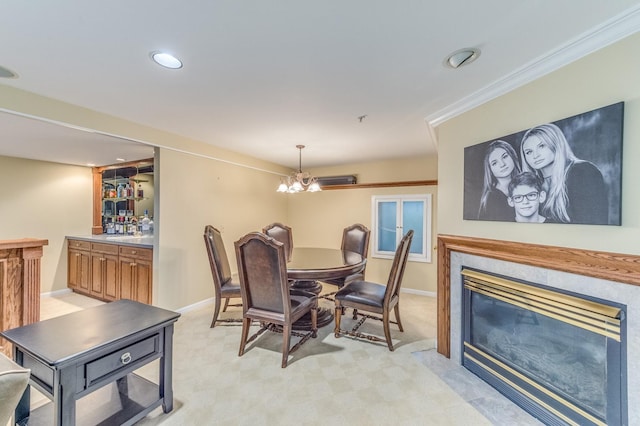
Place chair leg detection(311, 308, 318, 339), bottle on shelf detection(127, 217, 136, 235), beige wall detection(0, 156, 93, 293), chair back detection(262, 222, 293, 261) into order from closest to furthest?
1. chair leg detection(311, 308, 318, 339)
2. beige wall detection(0, 156, 93, 293)
3. chair back detection(262, 222, 293, 261)
4. bottle on shelf detection(127, 217, 136, 235)

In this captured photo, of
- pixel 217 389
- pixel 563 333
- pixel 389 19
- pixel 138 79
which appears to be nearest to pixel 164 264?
pixel 217 389

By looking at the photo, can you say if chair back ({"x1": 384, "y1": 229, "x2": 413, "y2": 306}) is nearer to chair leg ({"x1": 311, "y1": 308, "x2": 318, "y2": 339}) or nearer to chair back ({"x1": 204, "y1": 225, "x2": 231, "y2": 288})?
chair leg ({"x1": 311, "y1": 308, "x2": 318, "y2": 339})

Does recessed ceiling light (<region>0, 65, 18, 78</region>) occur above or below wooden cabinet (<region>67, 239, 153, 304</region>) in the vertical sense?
above

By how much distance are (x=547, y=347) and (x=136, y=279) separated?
4.21 metres

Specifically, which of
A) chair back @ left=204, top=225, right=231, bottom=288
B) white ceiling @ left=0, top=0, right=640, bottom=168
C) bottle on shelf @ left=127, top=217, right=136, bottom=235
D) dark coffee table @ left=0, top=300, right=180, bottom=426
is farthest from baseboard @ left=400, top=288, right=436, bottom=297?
bottle on shelf @ left=127, top=217, right=136, bottom=235

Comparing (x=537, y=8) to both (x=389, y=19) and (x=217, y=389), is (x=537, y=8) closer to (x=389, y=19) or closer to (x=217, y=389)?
(x=389, y=19)

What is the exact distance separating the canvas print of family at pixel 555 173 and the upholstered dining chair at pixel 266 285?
1.69 metres

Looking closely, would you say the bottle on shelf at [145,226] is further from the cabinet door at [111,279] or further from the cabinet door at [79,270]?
the cabinet door at [111,279]

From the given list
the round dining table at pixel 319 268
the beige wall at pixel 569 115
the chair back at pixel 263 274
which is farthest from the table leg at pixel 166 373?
the beige wall at pixel 569 115

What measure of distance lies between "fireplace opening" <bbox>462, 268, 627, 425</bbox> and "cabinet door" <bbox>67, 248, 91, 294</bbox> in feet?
16.9

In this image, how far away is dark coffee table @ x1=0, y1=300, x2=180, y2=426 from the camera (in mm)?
1270

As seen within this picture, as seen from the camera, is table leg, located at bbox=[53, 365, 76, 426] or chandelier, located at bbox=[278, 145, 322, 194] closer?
table leg, located at bbox=[53, 365, 76, 426]

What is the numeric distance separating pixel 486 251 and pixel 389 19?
1.72 meters

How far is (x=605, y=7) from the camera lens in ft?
4.14
